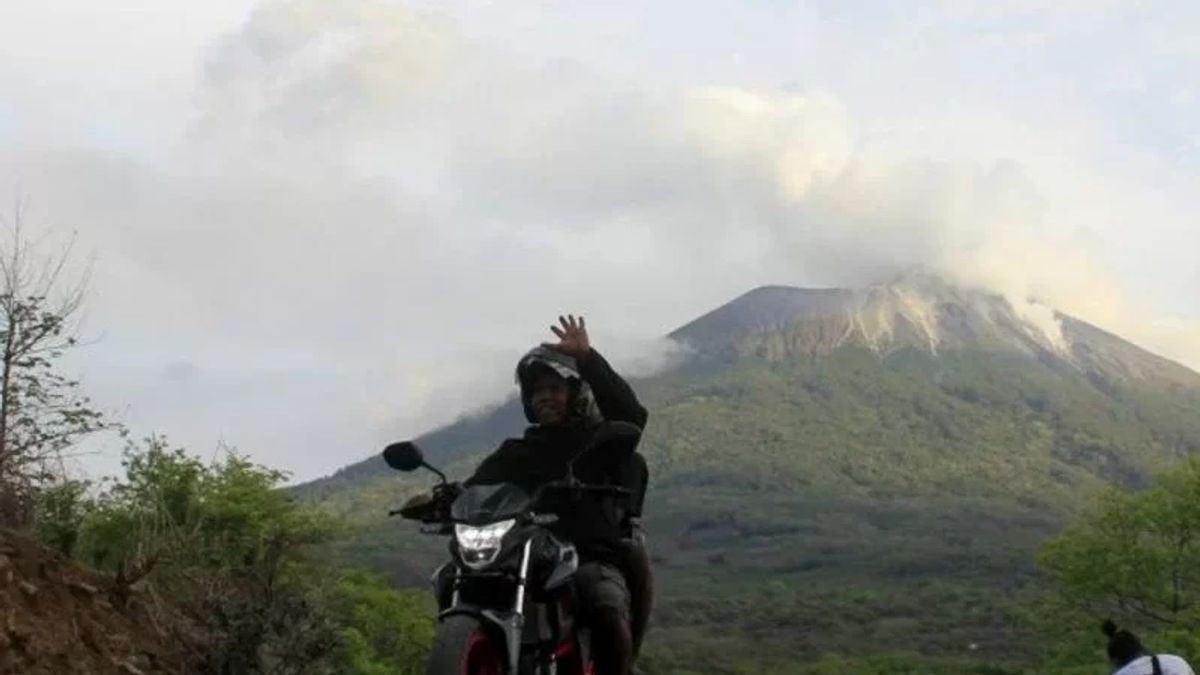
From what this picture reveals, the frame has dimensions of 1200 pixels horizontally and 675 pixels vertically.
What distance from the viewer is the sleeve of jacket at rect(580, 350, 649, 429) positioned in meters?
6.19

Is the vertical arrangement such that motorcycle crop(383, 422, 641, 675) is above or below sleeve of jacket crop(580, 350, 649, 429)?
below

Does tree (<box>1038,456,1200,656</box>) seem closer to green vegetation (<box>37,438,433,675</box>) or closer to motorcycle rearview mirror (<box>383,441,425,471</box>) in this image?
green vegetation (<box>37,438,433,675</box>)

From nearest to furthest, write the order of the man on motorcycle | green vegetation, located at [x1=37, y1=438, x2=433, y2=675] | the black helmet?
the man on motorcycle
the black helmet
green vegetation, located at [x1=37, y1=438, x2=433, y2=675]

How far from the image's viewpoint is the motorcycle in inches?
199

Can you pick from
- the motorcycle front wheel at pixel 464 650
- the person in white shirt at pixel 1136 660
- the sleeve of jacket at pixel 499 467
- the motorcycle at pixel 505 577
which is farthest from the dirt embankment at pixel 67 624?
the person in white shirt at pixel 1136 660

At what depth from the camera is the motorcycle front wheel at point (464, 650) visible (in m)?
4.88

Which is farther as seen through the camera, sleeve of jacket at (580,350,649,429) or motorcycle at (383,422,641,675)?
sleeve of jacket at (580,350,649,429)

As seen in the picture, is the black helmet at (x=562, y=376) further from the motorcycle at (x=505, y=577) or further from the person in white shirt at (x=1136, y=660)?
the person in white shirt at (x=1136, y=660)

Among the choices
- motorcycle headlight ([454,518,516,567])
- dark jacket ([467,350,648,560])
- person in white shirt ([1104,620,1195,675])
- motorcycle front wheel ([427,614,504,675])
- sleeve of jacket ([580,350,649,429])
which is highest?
sleeve of jacket ([580,350,649,429])

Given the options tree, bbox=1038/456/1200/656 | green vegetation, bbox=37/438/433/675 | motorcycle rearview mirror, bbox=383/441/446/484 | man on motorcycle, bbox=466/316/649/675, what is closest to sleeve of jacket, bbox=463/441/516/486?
man on motorcycle, bbox=466/316/649/675

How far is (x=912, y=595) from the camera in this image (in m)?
144

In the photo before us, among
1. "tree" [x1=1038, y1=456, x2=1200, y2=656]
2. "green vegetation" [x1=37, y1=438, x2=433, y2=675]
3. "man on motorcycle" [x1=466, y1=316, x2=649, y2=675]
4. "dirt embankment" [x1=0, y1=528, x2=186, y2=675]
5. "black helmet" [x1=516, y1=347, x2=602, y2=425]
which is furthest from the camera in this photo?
"tree" [x1=1038, y1=456, x2=1200, y2=656]

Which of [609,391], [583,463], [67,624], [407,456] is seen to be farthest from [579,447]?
[67,624]

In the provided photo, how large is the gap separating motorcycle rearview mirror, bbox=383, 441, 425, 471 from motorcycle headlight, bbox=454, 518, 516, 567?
56cm
